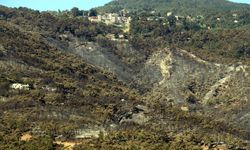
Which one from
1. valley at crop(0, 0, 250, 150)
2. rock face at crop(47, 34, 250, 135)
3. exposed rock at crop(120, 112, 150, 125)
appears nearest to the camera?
valley at crop(0, 0, 250, 150)

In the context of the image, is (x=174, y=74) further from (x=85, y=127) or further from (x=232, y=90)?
(x=85, y=127)

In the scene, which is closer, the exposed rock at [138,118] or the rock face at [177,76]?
the exposed rock at [138,118]

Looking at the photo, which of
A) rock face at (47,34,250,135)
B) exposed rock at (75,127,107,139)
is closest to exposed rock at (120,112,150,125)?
exposed rock at (75,127,107,139)

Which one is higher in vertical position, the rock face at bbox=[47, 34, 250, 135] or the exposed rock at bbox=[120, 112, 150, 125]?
the exposed rock at bbox=[120, 112, 150, 125]

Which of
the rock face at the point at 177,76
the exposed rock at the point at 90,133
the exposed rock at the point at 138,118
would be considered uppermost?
the exposed rock at the point at 90,133

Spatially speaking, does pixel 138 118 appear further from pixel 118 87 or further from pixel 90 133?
pixel 118 87

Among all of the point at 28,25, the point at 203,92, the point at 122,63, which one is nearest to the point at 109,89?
the point at 203,92

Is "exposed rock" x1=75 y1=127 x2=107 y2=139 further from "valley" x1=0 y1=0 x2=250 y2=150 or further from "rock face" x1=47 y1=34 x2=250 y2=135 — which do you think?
"rock face" x1=47 y1=34 x2=250 y2=135

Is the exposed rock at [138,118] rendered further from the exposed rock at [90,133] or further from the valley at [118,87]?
the exposed rock at [90,133]

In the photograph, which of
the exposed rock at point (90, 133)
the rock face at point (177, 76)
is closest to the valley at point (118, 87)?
the exposed rock at point (90, 133)

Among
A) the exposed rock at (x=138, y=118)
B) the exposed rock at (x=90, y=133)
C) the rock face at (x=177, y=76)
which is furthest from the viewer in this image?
the rock face at (x=177, y=76)

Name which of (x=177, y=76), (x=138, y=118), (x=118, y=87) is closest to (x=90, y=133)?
(x=138, y=118)
